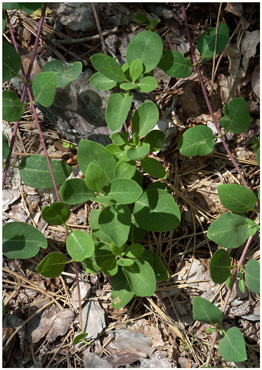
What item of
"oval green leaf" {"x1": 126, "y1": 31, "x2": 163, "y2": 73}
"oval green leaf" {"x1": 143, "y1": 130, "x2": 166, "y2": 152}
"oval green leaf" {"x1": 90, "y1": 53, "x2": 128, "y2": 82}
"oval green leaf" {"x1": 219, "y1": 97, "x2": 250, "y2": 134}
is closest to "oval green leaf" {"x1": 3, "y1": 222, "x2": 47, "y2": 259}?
"oval green leaf" {"x1": 143, "y1": 130, "x2": 166, "y2": 152}

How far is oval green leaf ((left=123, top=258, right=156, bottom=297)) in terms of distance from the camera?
1.60 meters

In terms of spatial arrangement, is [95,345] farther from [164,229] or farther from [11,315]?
[164,229]

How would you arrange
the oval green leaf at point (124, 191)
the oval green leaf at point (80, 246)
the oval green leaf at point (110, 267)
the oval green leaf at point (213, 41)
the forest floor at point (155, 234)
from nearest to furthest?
the oval green leaf at point (124, 191) → the oval green leaf at point (80, 246) → the oval green leaf at point (110, 267) → the oval green leaf at point (213, 41) → the forest floor at point (155, 234)

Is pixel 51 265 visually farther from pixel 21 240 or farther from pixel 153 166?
pixel 153 166

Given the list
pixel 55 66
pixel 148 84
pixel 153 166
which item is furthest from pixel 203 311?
pixel 55 66

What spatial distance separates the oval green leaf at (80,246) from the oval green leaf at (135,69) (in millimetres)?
747

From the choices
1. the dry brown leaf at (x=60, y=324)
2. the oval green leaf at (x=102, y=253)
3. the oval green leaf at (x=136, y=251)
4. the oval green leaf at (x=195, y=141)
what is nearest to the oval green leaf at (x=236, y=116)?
the oval green leaf at (x=195, y=141)

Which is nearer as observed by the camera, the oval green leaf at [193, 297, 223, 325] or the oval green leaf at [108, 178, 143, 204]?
the oval green leaf at [108, 178, 143, 204]

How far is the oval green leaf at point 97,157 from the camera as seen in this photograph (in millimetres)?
1551

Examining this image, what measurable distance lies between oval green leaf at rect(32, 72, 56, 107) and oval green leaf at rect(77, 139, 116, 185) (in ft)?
0.85

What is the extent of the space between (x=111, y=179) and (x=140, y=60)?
1.86ft

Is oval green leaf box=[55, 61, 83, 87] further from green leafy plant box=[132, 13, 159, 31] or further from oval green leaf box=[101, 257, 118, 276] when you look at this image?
oval green leaf box=[101, 257, 118, 276]

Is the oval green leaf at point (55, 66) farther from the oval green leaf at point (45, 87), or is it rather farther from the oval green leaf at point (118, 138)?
the oval green leaf at point (118, 138)

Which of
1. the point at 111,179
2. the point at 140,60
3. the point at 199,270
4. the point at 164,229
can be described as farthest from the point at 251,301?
the point at 140,60
